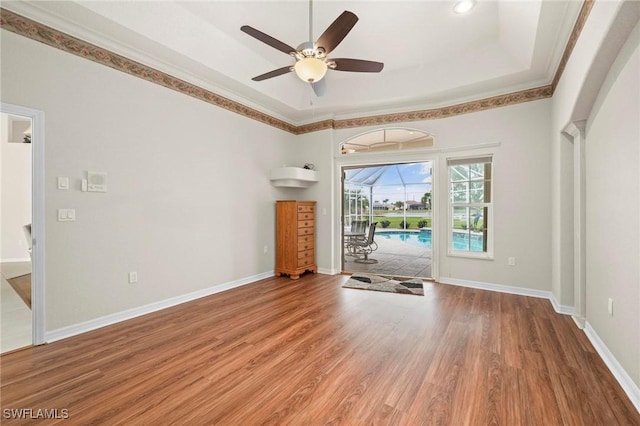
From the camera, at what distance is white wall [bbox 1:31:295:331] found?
2.57m

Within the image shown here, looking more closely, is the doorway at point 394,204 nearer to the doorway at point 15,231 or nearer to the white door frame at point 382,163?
the white door frame at point 382,163

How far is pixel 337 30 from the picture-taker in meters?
2.26

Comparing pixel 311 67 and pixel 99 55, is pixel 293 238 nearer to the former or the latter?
pixel 311 67

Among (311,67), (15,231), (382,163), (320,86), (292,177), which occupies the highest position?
(320,86)

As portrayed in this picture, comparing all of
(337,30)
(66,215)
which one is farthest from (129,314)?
(337,30)

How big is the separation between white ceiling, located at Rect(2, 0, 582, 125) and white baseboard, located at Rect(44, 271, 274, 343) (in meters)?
2.95

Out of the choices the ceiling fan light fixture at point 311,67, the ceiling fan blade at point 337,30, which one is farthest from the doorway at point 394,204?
the ceiling fan blade at point 337,30

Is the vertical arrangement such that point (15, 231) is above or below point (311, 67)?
below

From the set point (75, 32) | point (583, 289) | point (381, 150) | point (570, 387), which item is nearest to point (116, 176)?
point (75, 32)

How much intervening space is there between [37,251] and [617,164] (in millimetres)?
5003

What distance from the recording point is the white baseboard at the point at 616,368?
171cm

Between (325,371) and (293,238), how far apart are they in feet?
10.1

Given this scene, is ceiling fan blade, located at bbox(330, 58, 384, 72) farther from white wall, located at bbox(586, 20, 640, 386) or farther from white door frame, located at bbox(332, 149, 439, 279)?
white door frame, located at bbox(332, 149, 439, 279)

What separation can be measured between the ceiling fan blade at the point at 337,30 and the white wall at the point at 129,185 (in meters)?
2.29
